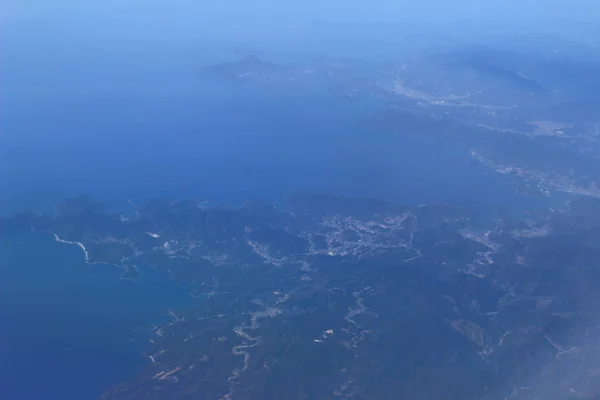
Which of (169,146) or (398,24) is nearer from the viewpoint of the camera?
(169,146)

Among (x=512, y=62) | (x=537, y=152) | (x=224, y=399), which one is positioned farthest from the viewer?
(x=512, y=62)

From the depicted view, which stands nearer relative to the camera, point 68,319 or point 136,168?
point 68,319

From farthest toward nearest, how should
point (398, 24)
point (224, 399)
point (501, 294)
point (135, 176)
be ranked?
point (398, 24) < point (135, 176) < point (501, 294) < point (224, 399)

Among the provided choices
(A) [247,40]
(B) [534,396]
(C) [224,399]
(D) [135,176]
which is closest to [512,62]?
(A) [247,40]

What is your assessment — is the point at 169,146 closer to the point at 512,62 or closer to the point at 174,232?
the point at 174,232

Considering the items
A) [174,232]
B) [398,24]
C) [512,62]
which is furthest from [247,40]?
[174,232]

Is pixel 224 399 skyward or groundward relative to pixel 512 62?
groundward
